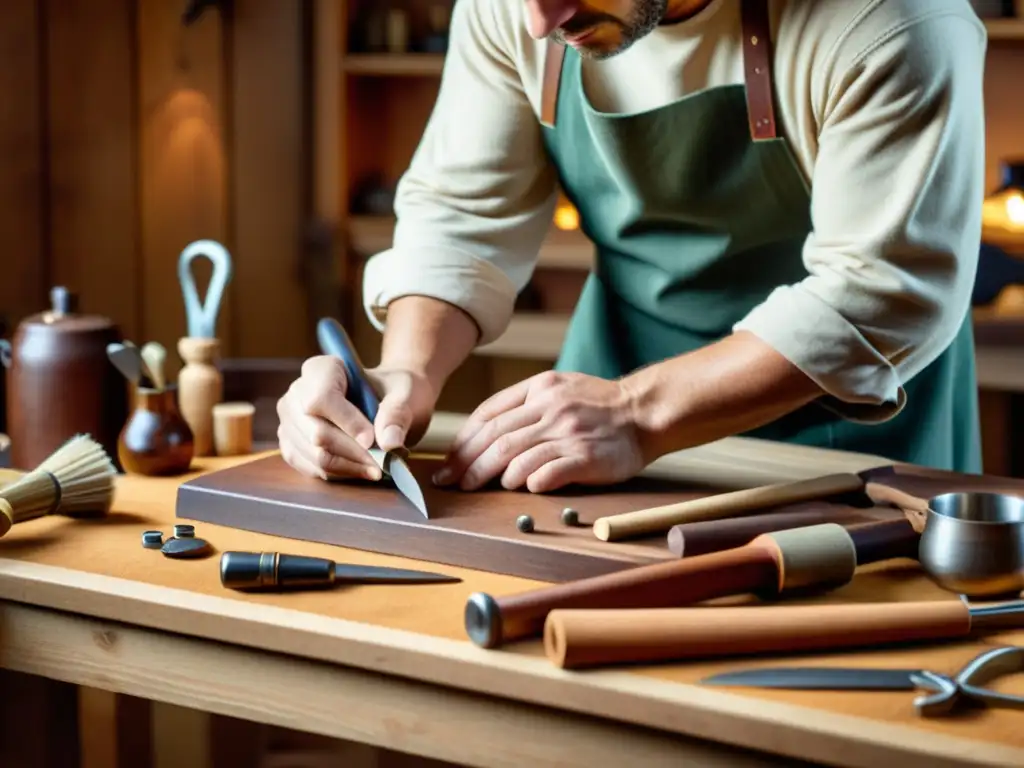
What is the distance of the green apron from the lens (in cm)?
149

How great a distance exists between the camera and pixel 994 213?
3.26m

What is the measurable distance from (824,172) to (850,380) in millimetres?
209

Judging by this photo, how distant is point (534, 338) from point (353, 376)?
1.98 meters

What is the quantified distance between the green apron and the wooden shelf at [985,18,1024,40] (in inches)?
65.9

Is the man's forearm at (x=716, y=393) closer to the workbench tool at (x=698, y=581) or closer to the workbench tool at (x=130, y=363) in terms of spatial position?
the workbench tool at (x=698, y=581)

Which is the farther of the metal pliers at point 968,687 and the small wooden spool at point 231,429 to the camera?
the small wooden spool at point 231,429

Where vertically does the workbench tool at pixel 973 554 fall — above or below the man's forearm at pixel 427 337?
below

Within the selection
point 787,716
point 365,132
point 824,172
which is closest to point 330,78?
point 365,132

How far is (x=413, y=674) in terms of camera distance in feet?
3.07

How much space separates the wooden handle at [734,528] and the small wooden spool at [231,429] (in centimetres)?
62

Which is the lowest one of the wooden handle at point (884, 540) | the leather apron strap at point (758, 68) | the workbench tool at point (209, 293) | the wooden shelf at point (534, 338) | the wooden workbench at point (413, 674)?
the wooden shelf at point (534, 338)

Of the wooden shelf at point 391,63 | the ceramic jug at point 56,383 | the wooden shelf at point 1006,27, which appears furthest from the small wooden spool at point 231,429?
the wooden shelf at point 1006,27

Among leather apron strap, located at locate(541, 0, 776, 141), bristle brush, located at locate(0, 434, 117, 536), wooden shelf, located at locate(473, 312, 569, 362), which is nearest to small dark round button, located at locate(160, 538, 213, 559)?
bristle brush, located at locate(0, 434, 117, 536)

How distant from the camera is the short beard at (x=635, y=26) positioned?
4.46 feet
